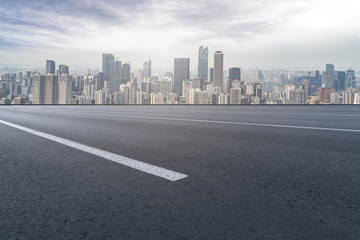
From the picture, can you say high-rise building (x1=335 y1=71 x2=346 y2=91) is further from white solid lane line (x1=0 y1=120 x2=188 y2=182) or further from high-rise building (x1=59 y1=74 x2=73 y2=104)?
white solid lane line (x1=0 y1=120 x2=188 y2=182)

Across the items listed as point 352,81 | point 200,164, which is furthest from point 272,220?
point 352,81

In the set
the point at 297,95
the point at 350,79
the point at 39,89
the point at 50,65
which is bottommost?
the point at 297,95

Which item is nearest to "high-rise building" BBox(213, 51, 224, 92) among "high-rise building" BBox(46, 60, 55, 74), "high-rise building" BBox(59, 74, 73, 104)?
"high-rise building" BBox(59, 74, 73, 104)

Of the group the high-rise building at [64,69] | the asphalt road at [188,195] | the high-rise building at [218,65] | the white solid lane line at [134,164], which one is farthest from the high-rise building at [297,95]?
the high-rise building at [64,69]

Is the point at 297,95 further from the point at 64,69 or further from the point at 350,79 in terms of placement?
the point at 64,69

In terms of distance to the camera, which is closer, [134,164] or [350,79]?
[134,164]

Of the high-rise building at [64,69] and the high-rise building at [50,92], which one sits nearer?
the high-rise building at [50,92]

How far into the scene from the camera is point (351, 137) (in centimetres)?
438

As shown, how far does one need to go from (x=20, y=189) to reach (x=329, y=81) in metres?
164

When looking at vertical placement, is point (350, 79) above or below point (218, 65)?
below

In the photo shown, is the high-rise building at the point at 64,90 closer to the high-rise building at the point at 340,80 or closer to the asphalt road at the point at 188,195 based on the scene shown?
the asphalt road at the point at 188,195

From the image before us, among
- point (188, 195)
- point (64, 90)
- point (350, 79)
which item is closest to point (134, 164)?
point (188, 195)

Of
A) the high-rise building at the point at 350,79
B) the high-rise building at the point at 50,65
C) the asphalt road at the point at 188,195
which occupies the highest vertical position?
the high-rise building at the point at 50,65

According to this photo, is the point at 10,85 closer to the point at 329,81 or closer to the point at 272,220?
the point at 272,220
